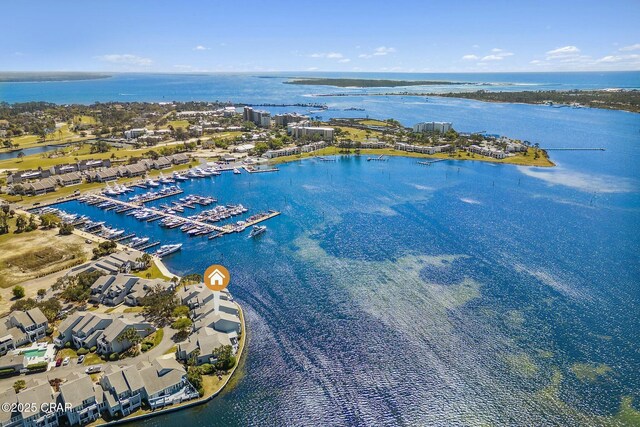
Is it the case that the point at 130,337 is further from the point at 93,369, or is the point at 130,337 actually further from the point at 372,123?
the point at 372,123

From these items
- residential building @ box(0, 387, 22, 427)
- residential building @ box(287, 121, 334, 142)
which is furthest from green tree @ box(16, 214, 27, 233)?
residential building @ box(287, 121, 334, 142)

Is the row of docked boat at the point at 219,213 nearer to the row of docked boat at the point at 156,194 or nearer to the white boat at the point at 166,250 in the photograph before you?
the white boat at the point at 166,250

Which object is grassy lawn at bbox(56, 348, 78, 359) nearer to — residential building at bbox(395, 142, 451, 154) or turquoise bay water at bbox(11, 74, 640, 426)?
turquoise bay water at bbox(11, 74, 640, 426)

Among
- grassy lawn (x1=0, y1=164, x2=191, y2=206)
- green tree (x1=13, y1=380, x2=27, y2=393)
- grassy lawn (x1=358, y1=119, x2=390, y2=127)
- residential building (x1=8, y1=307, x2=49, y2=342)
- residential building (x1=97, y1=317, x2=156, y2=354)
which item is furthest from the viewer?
grassy lawn (x1=358, y1=119, x2=390, y2=127)

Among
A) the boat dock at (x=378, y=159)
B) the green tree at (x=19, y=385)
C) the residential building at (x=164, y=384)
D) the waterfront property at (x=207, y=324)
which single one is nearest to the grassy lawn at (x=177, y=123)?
the boat dock at (x=378, y=159)

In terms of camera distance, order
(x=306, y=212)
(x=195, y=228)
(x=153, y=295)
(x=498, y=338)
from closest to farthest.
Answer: (x=498, y=338) < (x=153, y=295) < (x=195, y=228) < (x=306, y=212)

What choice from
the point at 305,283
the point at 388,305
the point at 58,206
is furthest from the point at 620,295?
the point at 58,206

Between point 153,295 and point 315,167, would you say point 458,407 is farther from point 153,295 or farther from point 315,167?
point 315,167
